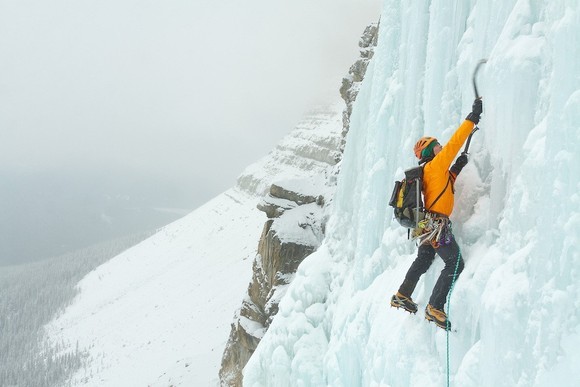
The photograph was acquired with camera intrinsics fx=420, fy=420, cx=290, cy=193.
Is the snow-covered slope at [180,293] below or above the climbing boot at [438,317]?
below

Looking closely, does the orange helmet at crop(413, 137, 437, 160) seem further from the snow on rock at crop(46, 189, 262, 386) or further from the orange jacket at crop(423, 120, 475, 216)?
the snow on rock at crop(46, 189, 262, 386)

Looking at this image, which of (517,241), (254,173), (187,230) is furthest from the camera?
(254,173)

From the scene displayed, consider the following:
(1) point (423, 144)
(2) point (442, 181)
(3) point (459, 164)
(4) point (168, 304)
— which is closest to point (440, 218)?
(2) point (442, 181)

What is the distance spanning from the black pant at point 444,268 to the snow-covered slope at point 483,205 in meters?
0.12

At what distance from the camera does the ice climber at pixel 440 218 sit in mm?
4523

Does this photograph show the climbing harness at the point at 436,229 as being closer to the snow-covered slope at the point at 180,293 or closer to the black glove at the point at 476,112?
the black glove at the point at 476,112

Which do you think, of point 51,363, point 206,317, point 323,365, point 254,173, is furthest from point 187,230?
point 323,365

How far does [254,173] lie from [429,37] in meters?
110

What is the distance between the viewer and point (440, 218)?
471cm

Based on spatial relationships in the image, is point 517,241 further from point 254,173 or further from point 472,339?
point 254,173

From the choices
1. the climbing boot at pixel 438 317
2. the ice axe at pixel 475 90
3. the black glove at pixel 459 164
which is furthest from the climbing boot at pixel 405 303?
the ice axe at pixel 475 90

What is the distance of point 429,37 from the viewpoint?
20.8ft

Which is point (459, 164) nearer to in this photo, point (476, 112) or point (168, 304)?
point (476, 112)

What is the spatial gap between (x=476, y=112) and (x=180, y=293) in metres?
62.4
